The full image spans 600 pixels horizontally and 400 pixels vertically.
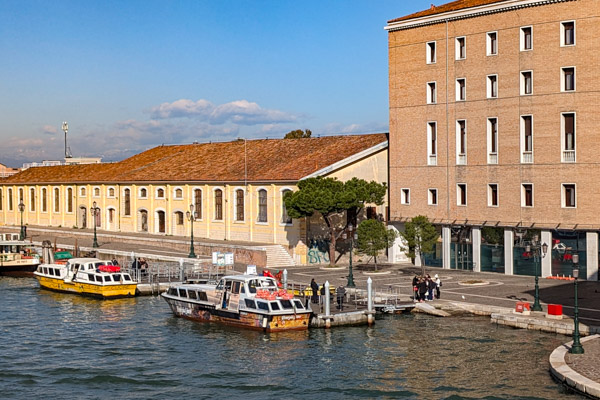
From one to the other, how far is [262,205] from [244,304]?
84.0 ft

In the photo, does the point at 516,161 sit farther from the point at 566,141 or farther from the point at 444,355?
the point at 444,355

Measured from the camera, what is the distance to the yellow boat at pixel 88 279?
5353cm

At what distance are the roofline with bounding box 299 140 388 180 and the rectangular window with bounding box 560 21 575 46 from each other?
17.5 m

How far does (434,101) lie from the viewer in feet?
198

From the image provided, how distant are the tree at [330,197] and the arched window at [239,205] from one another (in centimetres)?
833

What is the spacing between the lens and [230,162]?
75.1m

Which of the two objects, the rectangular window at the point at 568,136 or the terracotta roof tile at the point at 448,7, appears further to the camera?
the terracotta roof tile at the point at 448,7

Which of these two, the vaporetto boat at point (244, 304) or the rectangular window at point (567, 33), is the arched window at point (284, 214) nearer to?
the vaporetto boat at point (244, 304)

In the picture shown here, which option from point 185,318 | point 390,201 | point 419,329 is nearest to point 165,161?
point 390,201

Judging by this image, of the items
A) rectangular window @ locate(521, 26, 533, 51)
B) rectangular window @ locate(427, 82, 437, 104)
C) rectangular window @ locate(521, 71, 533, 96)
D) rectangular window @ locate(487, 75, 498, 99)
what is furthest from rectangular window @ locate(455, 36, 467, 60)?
rectangular window @ locate(521, 71, 533, 96)

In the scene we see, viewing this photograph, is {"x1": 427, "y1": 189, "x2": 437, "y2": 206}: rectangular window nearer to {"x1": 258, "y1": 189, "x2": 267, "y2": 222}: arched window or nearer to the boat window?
{"x1": 258, "y1": 189, "x2": 267, "y2": 222}: arched window

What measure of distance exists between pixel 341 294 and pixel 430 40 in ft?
78.2

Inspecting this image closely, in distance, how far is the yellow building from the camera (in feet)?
215

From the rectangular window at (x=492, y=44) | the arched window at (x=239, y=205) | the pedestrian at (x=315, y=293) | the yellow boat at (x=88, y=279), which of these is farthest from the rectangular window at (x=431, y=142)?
the yellow boat at (x=88, y=279)
